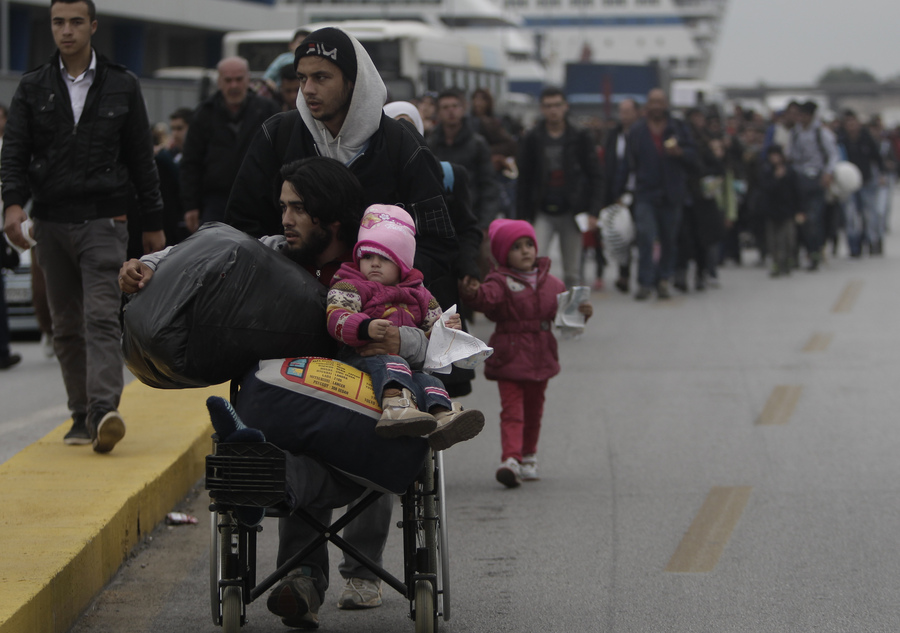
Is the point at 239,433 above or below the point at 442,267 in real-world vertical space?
below

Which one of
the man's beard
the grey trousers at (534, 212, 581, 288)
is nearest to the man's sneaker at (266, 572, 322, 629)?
the man's beard

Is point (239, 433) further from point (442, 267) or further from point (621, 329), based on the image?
point (621, 329)

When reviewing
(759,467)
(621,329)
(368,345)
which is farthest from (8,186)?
(621,329)

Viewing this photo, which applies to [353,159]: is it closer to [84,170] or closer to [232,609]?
[232,609]

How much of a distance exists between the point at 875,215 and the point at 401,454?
1906 centimetres

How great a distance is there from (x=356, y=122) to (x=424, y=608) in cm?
163

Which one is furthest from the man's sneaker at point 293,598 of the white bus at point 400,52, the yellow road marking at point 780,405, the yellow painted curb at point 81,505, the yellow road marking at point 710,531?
the white bus at point 400,52

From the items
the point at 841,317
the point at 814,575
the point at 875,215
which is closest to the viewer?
the point at 814,575

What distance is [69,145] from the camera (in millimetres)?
6805

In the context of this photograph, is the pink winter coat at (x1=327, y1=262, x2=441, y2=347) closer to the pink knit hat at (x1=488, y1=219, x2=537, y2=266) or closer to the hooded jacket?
the hooded jacket

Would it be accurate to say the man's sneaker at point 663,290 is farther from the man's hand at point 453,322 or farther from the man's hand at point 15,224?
the man's hand at point 453,322

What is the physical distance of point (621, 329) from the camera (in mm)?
13242

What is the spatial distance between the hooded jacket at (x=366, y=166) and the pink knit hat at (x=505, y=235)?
6.46 feet

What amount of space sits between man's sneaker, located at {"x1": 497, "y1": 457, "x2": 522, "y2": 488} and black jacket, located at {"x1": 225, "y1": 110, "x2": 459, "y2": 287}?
2.22 metres
